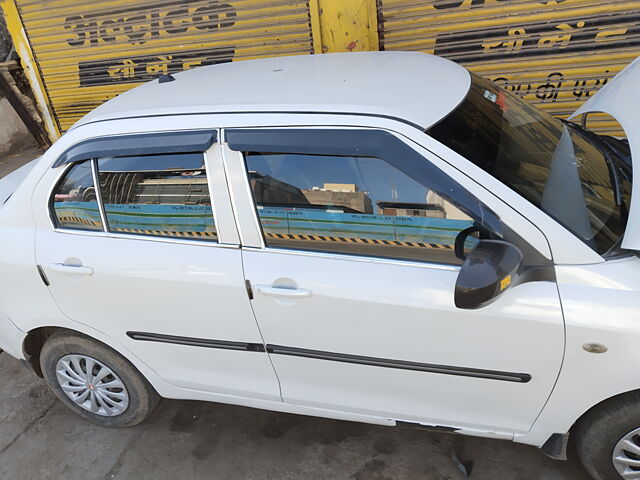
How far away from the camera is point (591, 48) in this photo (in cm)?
420

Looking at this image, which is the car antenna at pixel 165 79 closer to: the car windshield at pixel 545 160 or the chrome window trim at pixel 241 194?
the chrome window trim at pixel 241 194

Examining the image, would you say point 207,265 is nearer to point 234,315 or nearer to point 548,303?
point 234,315

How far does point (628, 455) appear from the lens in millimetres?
2010

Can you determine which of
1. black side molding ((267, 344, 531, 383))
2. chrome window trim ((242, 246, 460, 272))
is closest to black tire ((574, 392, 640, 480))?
black side molding ((267, 344, 531, 383))

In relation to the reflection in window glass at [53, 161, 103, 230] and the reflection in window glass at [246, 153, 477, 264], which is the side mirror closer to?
the reflection in window glass at [246, 153, 477, 264]

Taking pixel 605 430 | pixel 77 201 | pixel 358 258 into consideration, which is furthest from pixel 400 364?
pixel 77 201

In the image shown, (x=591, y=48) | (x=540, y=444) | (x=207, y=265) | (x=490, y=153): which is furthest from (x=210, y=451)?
(x=591, y=48)

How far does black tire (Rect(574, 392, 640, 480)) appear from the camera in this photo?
1.87 metres

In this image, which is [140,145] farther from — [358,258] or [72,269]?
[358,258]

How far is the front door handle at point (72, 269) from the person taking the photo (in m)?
2.34

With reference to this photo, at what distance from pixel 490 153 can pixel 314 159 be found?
2.28 ft

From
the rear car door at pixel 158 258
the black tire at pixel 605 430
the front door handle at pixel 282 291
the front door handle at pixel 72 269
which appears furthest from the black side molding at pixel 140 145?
the black tire at pixel 605 430

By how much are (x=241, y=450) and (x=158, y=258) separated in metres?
1.14

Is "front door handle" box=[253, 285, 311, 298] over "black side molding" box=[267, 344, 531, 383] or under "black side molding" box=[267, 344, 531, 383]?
over
